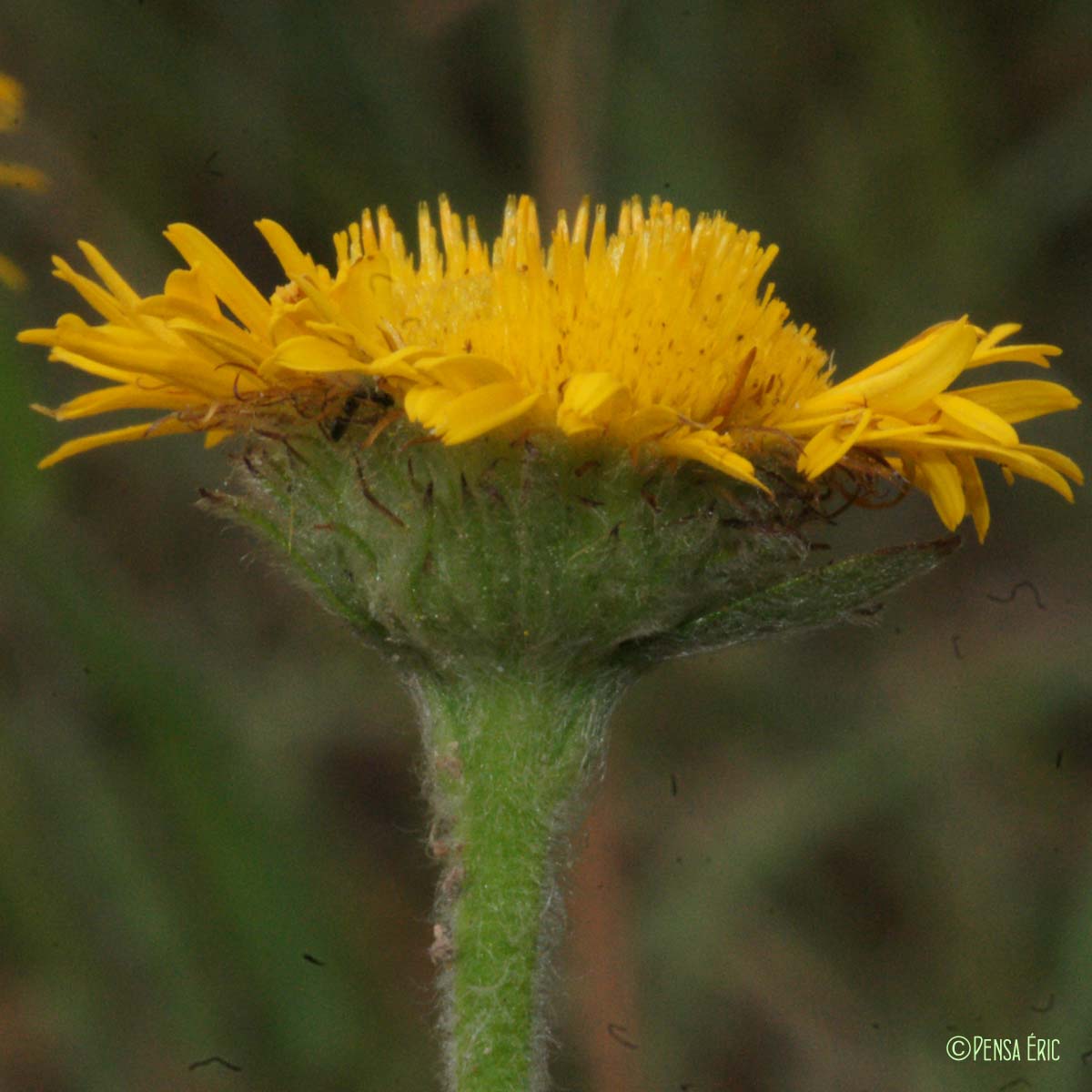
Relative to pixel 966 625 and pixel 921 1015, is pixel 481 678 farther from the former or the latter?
pixel 966 625

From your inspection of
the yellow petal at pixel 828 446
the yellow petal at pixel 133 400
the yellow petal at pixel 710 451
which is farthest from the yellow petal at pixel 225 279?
the yellow petal at pixel 828 446

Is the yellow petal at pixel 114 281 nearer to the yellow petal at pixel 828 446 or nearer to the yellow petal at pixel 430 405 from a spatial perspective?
the yellow petal at pixel 430 405

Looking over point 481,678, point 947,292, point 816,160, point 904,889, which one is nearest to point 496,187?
point 816,160

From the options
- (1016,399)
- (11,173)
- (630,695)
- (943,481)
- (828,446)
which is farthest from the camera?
(630,695)

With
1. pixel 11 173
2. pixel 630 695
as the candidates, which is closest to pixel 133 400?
pixel 11 173

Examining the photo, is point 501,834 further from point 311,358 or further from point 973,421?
point 973,421

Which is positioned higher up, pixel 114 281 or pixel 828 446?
pixel 114 281
